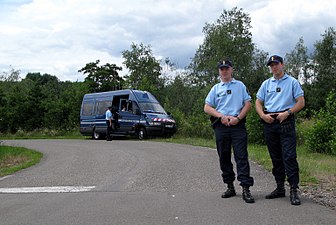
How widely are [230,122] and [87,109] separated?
20.7m

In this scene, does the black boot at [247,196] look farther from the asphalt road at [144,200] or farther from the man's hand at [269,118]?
the man's hand at [269,118]

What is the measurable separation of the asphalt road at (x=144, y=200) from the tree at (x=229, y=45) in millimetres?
41402

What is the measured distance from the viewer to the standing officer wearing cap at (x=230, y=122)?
582 cm

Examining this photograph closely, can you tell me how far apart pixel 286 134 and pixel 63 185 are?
4.33 metres

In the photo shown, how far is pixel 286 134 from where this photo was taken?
5.62 metres

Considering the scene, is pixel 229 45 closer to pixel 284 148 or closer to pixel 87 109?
pixel 87 109

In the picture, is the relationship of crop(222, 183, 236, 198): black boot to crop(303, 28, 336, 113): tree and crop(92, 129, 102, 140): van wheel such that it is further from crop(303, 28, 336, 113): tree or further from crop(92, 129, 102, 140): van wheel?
crop(303, 28, 336, 113): tree

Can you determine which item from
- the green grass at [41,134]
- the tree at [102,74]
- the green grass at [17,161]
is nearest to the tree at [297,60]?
the tree at [102,74]

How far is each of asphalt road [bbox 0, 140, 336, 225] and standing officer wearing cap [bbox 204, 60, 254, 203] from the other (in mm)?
441

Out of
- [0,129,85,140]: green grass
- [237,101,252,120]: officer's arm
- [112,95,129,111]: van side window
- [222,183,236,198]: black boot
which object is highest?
[112,95,129,111]: van side window

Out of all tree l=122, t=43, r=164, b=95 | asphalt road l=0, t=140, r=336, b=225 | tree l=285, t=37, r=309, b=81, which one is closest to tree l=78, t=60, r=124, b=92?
tree l=122, t=43, r=164, b=95

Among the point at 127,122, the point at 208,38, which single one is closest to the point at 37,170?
the point at 127,122

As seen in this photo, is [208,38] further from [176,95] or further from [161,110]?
[161,110]

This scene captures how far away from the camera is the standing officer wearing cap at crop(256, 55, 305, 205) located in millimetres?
5570
